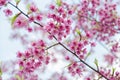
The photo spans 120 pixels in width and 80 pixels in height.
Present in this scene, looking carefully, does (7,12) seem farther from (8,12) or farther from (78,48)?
(78,48)

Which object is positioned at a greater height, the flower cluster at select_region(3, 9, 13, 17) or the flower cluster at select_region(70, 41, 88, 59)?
the flower cluster at select_region(3, 9, 13, 17)

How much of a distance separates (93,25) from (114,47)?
4.18ft

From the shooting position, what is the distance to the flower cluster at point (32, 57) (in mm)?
7848

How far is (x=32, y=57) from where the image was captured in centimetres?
791

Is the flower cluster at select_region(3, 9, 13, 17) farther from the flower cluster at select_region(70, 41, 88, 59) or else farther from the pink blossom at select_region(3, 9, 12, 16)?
the flower cluster at select_region(70, 41, 88, 59)

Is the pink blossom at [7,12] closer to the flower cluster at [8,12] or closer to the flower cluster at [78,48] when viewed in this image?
the flower cluster at [8,12]

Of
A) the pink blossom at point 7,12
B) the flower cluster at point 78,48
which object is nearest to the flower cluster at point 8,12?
the pink blossom at point 7,12

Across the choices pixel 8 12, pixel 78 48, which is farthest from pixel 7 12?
pixel 78 48

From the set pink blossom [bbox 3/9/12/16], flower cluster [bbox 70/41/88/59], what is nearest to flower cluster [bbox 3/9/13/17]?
pink blossom [bbox 3/9/12/16]

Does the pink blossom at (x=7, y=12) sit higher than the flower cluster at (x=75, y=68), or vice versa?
the pink blossom at (x=7, y=12)

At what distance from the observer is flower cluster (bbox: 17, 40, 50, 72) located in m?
7.85

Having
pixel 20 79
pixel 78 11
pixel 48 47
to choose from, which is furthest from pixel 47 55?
pixel 78 11

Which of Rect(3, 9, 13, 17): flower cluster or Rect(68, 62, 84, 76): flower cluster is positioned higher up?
Rect(3, 9, 13, 17): flower cluster

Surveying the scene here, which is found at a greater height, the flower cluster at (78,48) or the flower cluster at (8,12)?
the flower cluster at (8,12)
